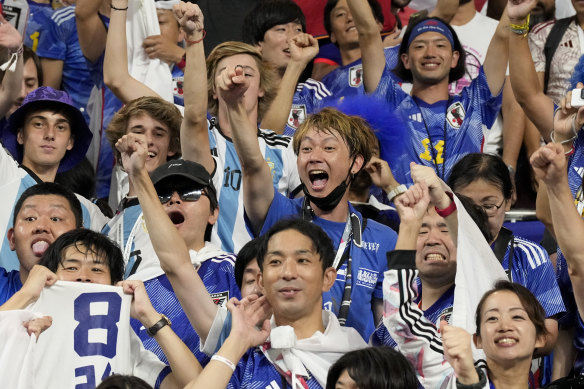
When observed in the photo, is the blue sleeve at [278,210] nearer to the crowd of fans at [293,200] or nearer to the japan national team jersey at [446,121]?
the crowd of fans at [293,200]

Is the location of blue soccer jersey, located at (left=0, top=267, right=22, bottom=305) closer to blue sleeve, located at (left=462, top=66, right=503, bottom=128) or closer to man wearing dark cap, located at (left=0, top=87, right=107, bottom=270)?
man wearing dark cap, located at (left=0, top=87, right=107, bottom=270)

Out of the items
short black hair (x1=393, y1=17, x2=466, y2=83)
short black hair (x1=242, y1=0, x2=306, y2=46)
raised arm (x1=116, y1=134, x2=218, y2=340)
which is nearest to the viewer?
raised arm (x1=116, y1=134, x2=218, y2=340)

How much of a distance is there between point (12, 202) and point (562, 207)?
2.99m

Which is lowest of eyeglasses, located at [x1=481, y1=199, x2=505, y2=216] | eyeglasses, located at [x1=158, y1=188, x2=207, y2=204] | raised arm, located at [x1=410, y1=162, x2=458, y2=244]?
raised arm, located at [x1=410, y1=162, x2=458, y2=244]

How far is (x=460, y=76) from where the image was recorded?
24.0 feet

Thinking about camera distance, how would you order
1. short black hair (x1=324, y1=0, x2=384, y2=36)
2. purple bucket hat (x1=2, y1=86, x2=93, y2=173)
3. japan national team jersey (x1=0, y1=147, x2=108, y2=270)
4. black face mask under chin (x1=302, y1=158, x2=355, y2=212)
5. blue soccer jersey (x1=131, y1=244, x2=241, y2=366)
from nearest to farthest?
blue soccer jersey (x1=131, y1=244, x2=241, y2=366) < black face mask under chin (x1=302, y1=158, x2=355, y2=212) < japan national team jersey (x1=0, y1=147, x2=108, y2=270) < purple bucket hat (x1=2, y1=86, x2=93, y2=173) < short black hair (x1=324, y1=0, x2=384, y2=36)

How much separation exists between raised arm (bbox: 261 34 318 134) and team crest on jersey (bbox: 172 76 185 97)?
95 centimetres

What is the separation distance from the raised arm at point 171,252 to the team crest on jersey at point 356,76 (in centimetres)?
291

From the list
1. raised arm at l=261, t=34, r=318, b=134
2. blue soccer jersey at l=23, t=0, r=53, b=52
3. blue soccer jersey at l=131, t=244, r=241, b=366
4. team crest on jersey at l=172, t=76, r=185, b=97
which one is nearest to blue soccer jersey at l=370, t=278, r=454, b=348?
blue soccer jersey at l=131, t=244, r=241, b=366

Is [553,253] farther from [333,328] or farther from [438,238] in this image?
[333,328]

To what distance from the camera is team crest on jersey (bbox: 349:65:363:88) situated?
25.2ft

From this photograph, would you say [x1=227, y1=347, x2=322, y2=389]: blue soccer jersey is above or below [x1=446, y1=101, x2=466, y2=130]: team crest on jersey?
below

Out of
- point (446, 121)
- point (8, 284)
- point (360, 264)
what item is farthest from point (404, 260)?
point (446, 121)

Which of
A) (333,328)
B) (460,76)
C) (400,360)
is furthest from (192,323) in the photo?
(460,76)
